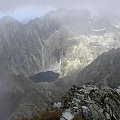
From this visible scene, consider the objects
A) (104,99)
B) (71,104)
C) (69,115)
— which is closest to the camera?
(69,115)

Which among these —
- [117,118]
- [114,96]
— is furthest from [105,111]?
[114,96]

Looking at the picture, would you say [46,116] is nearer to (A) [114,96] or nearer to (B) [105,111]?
(B) [105,111]

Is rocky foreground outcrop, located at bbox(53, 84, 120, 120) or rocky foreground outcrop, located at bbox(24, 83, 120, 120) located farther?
rocky foreground outcrop, located at bbox(53, 84, 120, 120)

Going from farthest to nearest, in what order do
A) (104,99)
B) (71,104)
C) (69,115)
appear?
(104,99)
(71,104)
(69,115)

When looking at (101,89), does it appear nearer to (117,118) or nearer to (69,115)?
(117,118)

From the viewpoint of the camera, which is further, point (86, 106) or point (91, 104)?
point (91, 104)

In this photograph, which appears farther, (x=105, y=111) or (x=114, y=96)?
(x=114, y=96)

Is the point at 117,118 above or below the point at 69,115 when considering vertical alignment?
below

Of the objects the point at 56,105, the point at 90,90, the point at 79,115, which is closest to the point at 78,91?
the point at 90,90

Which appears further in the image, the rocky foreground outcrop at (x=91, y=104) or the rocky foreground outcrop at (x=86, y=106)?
the rocky foreground outcrop at (x=91, y=104)
